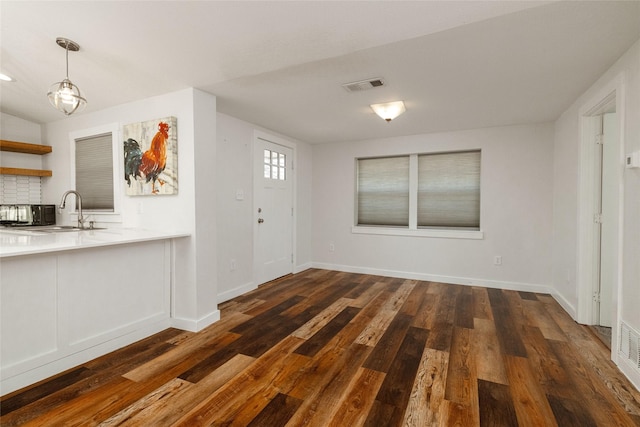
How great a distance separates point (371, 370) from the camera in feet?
6.79

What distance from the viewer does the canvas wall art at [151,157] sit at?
282 centimetres

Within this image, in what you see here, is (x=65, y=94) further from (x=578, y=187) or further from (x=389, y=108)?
(x=578, y=187)

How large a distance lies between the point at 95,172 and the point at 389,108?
353cm

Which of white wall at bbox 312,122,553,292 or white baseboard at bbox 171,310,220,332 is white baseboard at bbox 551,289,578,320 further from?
white baseboard at bbox 171,310,220,332

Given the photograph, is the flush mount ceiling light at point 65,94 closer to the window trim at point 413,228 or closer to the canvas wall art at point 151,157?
the canvas wall art at point 151,157

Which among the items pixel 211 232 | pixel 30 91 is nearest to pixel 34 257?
pixel 211 232

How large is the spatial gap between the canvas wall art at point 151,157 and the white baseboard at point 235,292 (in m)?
1.41

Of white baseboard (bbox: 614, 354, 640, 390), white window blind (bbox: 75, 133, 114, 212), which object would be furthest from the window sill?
white window blind (bbox: 75, 133, 114, 212)

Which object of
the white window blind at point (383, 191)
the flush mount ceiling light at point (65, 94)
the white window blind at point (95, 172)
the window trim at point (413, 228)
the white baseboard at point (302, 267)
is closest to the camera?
the flush mount ceiling light at point (65, 94)

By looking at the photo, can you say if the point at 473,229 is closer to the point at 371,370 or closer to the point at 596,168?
the point at 596,168

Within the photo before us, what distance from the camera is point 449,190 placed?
4.48 meters

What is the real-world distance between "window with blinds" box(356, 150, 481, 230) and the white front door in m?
1.28

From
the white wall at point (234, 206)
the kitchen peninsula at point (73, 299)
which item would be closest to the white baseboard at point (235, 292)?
the white wall at point (234, 206)

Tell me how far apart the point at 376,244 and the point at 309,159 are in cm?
193
